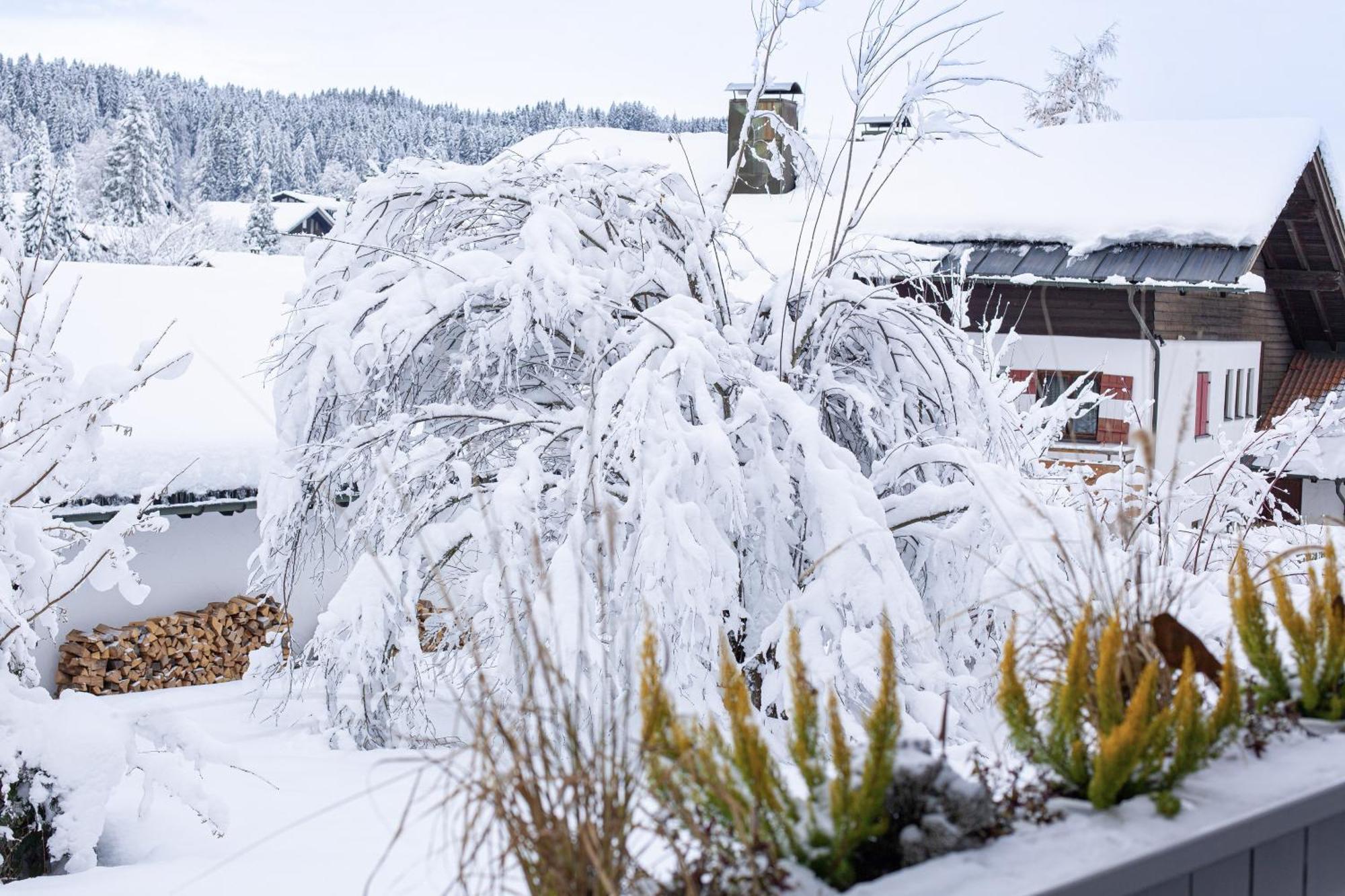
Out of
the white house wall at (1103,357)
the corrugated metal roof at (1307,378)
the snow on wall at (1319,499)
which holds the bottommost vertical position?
the snow on wall at (1319,499)

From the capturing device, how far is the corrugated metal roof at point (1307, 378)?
1858cm

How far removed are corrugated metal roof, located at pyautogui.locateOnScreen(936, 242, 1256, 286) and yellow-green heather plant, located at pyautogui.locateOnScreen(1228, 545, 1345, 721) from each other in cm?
1179

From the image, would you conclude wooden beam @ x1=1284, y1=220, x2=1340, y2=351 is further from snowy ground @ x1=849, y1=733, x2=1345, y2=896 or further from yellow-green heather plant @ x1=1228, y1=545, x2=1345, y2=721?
snowy ground @ x1=849, y1=733, x2=1345, y2=896

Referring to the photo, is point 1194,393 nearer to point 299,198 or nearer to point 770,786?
point 770,786

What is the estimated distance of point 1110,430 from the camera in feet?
46.1

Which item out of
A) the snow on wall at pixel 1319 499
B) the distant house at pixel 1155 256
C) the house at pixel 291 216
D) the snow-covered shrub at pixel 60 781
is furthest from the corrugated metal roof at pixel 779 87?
the house at pixel 291 216

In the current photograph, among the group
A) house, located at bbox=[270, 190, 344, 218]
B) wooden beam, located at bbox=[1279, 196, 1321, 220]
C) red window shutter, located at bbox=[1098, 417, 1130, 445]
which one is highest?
house, located at bbox=[270, 190, 344, 218]

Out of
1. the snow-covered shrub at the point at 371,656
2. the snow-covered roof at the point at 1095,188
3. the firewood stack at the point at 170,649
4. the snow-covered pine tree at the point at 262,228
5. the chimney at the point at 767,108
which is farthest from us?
the snow-covered pine tree at the point at 262,228

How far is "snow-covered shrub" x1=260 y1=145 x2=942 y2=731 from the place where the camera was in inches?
195

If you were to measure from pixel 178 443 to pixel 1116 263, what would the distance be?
33.2 feet

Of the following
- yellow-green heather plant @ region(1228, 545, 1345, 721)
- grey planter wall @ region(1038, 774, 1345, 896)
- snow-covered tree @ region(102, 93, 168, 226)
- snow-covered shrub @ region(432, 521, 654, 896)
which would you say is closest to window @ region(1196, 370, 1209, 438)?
yellow-green heather plant @ region(1228, 545, 1345, 721)

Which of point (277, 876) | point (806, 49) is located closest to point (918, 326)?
point (806, 49)

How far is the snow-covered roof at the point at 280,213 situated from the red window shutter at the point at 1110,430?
4240 cm

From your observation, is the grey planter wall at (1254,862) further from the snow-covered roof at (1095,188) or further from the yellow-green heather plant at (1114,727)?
the snow-covered roof at (1095,188)
